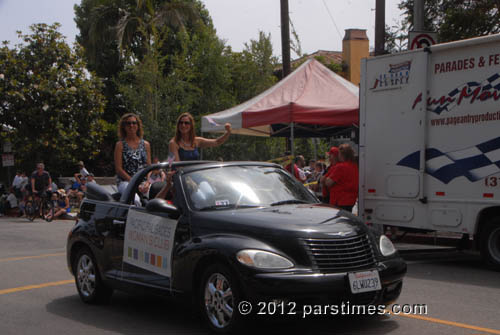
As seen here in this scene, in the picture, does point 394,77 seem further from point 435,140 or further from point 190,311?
point 190,311

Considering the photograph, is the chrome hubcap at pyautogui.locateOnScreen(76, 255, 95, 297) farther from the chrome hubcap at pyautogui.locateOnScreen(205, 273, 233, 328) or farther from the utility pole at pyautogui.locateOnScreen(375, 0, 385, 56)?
the utility pole at pyautogui.locateOnScreen(375, 0, 385, 56)

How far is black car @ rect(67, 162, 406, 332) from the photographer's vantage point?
4.80m

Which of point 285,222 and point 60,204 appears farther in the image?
point 60,204

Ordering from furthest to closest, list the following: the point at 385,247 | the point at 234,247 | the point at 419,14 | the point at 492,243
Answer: the point at 419,14 → the point at 492,243 → the point at 385,247 → the point at 234,247

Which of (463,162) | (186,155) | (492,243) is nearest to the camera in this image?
(186,155)

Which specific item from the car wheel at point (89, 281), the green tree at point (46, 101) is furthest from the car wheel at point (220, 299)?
the green tree at point (46, 101)

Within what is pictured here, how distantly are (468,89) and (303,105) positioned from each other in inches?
184

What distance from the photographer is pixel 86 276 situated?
22.6ft

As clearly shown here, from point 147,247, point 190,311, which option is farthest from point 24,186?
point 147,247

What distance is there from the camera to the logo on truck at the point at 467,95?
8648mm

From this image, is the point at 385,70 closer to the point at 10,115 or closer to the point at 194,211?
the point at 194,211

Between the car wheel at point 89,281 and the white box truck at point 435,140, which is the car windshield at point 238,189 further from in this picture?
the white box truck at point 435,140

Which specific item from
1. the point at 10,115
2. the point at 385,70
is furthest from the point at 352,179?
the point at 10,115

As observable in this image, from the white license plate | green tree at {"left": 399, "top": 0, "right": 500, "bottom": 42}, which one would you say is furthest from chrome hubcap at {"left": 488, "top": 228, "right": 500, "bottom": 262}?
green tree at {"left": 399, "top": 0, "right": 500, "bottom": 42}
